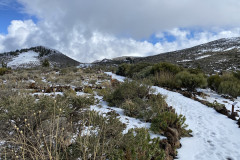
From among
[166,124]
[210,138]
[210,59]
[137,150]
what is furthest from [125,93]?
[210,59]

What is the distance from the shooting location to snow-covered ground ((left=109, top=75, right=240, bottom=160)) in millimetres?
3594

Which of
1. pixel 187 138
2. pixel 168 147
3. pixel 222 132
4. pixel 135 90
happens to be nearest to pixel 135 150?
pixel 168 147

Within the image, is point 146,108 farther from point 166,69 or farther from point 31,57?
point 31,57

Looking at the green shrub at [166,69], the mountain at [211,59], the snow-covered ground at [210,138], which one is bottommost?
the snow-covered ground at [210,138]

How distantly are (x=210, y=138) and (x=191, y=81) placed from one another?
24.3ft

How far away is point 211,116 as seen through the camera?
6289 millimetres

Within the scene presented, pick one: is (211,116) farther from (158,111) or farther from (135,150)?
(135,150)

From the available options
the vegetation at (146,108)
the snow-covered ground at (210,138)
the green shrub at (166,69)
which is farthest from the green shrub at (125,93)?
the green shrub at (166,69)

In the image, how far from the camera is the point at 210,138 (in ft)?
14.5

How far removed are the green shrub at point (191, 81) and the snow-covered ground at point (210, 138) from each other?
4719 mm

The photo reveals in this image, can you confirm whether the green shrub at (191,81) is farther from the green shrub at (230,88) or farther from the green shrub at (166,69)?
the green shrub at (166,69)

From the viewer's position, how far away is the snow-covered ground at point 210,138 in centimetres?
359

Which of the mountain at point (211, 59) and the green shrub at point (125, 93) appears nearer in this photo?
the green shrub at point (125, 93)

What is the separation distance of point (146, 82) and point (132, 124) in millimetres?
3499
